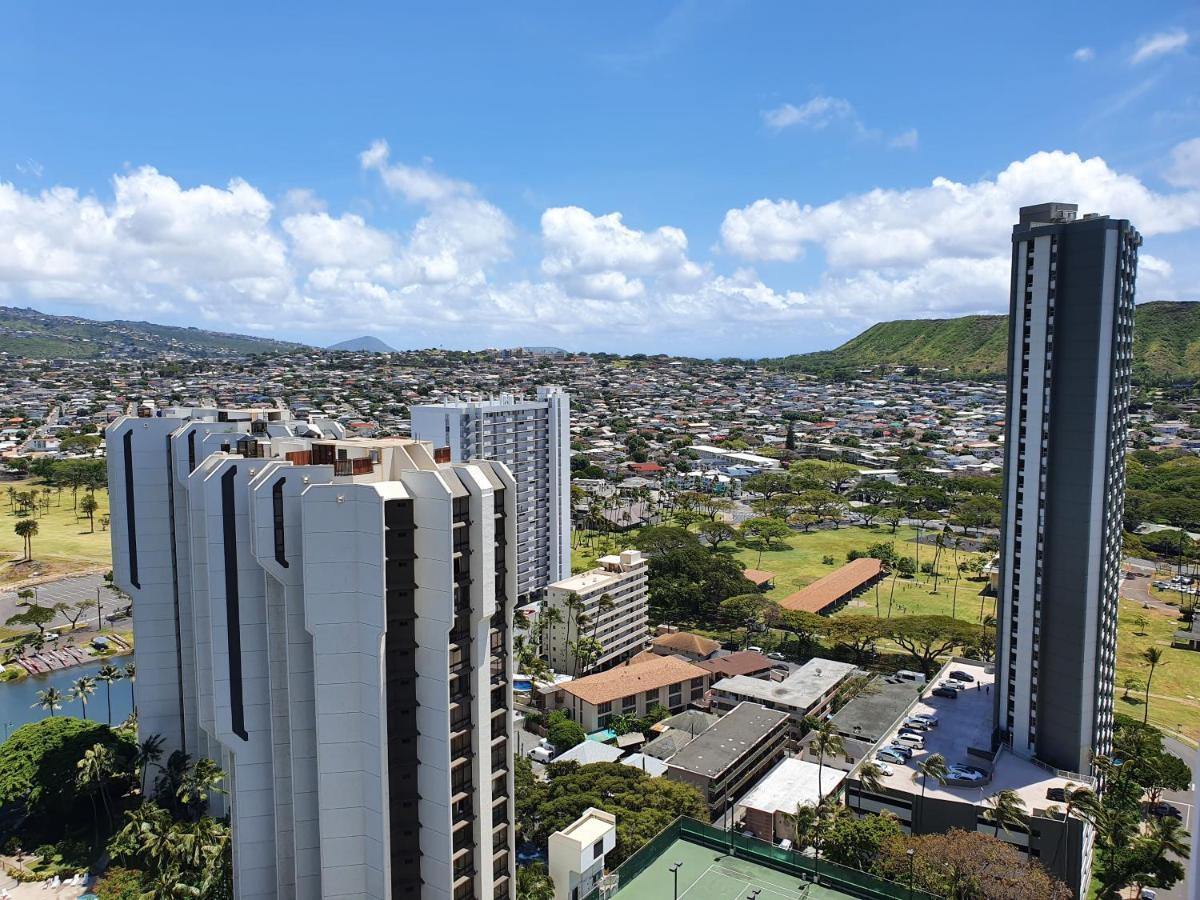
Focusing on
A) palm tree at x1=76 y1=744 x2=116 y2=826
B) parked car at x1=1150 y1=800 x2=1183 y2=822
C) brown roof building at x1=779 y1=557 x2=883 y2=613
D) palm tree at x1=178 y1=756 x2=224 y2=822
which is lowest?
parked car at x1=1150 y1=800 x2=1183 y2=822

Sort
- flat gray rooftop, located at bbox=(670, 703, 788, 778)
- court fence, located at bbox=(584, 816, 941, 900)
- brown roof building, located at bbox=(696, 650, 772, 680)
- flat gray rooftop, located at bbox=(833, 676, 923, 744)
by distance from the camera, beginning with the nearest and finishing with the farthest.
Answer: court fence, located at bbox=(584, 816, 941, 900)
flat gray rooftop, located at bbox=(670, 703, 788, 778)
flat gray rooftop, located at bbox=(833, 676, 923, 744)
brown roof building, located at bbox=(696, 650, 772, 680)

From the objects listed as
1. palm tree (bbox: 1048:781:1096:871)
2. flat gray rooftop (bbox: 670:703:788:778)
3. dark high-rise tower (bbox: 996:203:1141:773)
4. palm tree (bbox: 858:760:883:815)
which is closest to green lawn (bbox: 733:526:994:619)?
flat gray rooftop (bbox: 670:703:788:778)

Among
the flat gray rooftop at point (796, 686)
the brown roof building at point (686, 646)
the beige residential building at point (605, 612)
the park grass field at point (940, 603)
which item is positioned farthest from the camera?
the brown roof building at point (686, 646)

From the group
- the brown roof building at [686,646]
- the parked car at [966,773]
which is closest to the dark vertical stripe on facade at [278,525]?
the parked car at [966,773]

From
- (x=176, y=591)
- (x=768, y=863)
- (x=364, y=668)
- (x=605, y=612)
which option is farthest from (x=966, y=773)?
(x=176, y=591)

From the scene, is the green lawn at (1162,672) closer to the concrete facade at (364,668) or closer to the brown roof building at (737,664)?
the brown roof building at (737,664)

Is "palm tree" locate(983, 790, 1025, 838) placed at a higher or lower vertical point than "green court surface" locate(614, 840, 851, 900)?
lower

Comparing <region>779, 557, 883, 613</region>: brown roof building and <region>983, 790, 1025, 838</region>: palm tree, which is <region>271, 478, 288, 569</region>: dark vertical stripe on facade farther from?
<region>779, 557, 883, 613</region>: brown roof building
